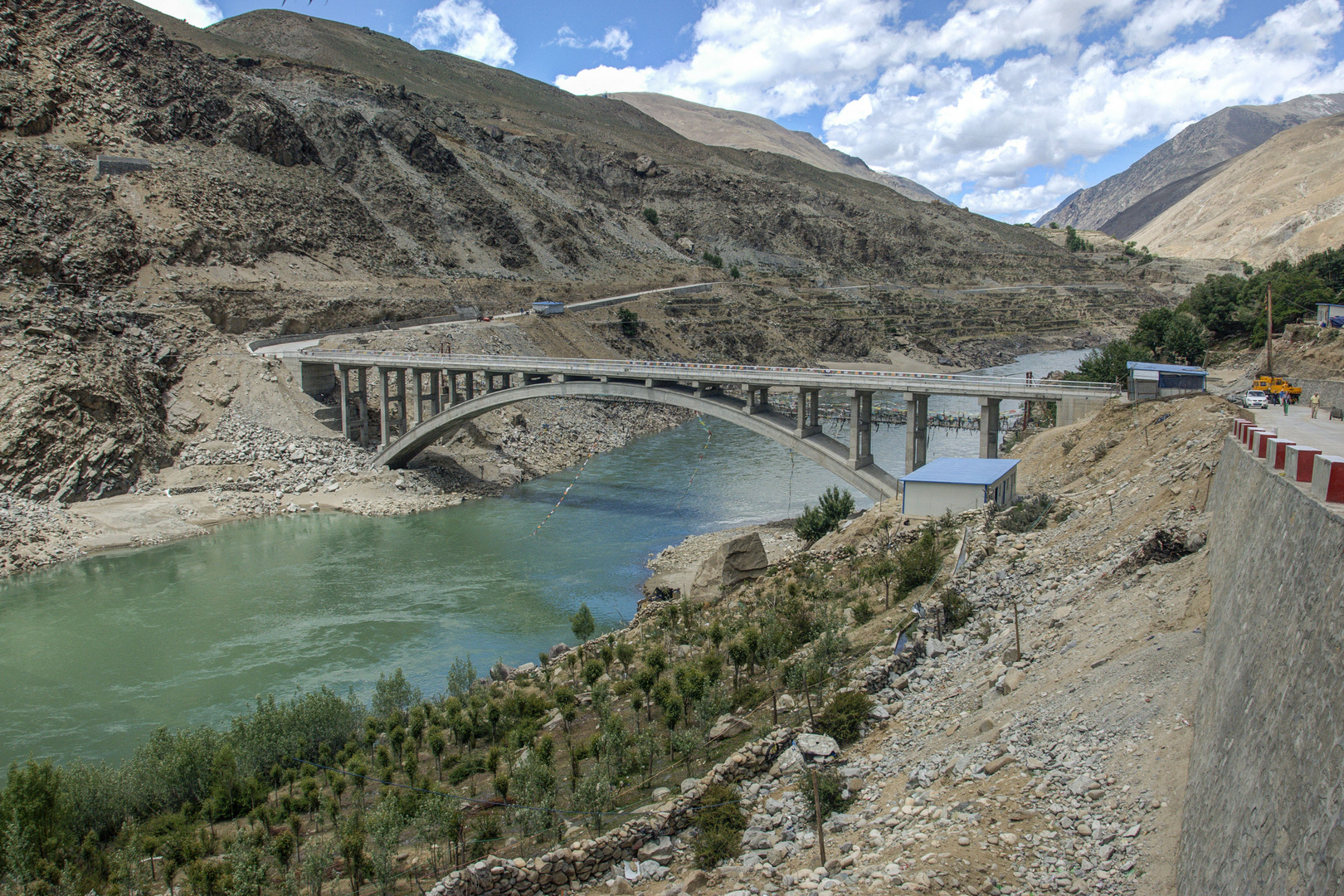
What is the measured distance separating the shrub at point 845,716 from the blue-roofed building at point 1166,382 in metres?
13.6

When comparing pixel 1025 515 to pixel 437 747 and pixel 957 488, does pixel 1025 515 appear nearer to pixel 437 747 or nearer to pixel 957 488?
pixel 957 488

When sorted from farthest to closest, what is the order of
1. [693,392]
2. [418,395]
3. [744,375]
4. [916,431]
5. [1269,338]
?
[418,395]
[693,392]
[744,375]
[916,431]
[1269,338]

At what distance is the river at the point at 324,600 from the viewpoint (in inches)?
684

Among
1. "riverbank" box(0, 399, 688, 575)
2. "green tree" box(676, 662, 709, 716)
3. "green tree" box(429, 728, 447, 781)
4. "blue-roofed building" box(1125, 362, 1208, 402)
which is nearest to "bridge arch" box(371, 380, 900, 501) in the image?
"riverbank" box(0, 399, 688, 575)

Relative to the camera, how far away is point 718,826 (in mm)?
8656

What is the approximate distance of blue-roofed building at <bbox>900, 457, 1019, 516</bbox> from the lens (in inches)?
691

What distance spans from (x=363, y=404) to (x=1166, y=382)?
101 ft

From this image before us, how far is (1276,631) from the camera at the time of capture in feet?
17.8

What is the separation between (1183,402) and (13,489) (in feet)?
110

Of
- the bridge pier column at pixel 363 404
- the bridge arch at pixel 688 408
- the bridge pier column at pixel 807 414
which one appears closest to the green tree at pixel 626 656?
the bridge arch at pixel 688 408

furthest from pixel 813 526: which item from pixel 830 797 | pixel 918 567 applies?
pixel 830 797

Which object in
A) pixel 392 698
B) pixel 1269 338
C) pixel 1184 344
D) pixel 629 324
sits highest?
pixel 629 324

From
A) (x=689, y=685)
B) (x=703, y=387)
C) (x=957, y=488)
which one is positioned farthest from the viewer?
(x=703, y=387)

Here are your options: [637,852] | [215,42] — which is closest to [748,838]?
[637,852]
